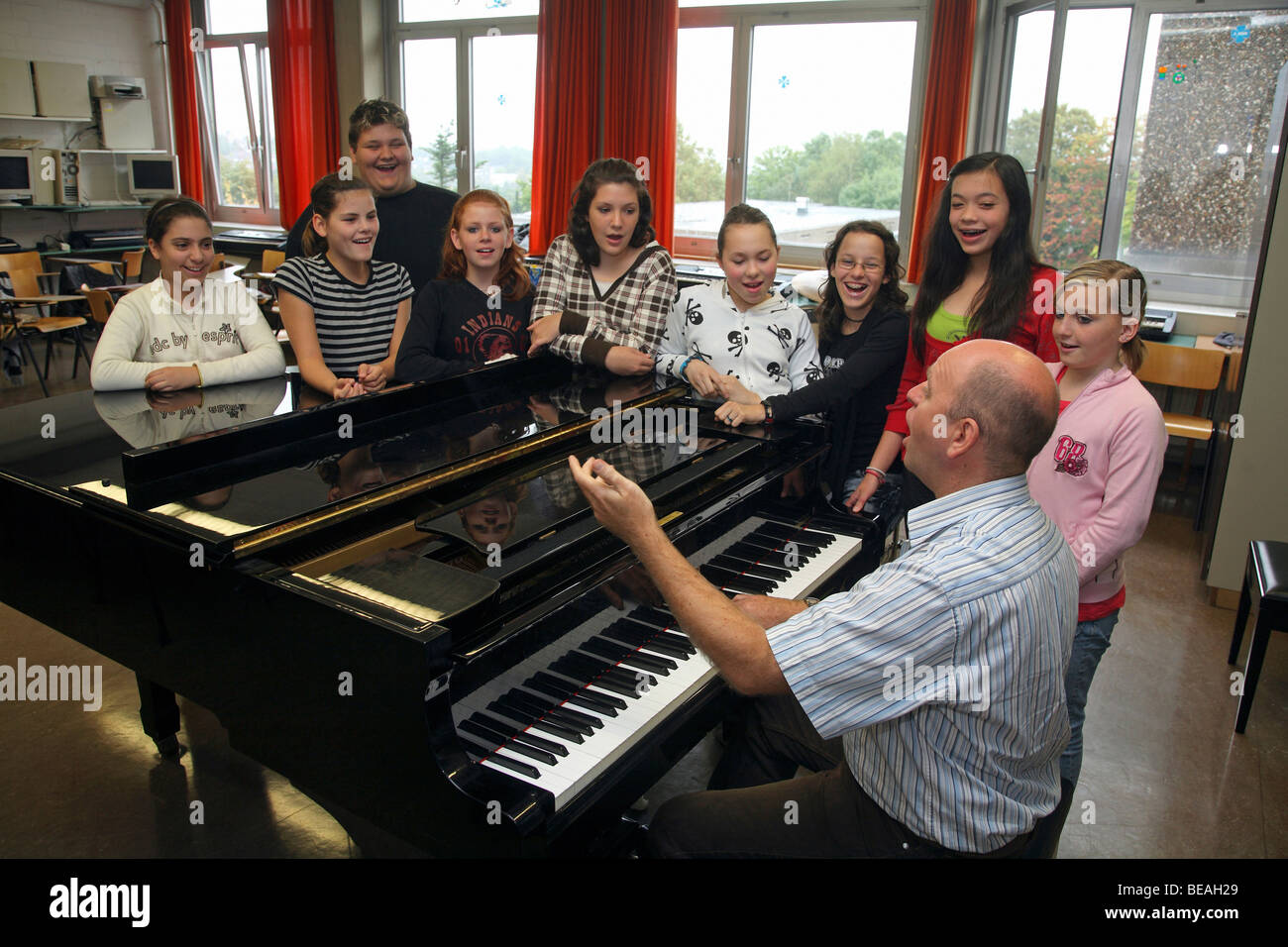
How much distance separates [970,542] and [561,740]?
28.0 inches

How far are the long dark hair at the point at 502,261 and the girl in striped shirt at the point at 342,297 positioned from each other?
0.81 feet

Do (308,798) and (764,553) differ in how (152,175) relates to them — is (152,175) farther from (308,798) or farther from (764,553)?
(764,553)

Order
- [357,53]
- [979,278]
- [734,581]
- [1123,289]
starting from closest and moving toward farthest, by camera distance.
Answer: [734,581] < [1123,289] < [979,278] < [357,53]

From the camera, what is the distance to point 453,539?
169cm

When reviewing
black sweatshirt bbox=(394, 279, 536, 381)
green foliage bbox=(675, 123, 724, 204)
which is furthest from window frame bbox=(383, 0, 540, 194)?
black sweatshirt bbox=(394, 279, 536, 381)

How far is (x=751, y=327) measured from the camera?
2609 mm

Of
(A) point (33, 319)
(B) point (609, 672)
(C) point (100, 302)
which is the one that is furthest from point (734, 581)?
(A) point (33, 319)

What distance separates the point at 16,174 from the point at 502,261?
7762mm

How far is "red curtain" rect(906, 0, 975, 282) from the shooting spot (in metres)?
5.75

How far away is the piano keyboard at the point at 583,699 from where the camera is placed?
1454 millimetres

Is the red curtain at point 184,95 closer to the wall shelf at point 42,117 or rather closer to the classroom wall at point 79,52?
the classroom wall at point 79,52
